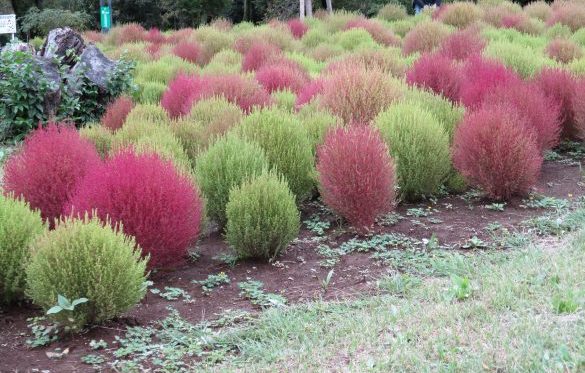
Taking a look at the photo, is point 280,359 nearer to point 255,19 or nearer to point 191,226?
point 191,226

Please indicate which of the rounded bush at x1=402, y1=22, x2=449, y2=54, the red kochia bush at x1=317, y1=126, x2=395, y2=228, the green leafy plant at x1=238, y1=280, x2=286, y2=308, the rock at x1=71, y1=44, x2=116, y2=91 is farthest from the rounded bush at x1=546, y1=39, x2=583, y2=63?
the green leafy plant at x1=238, y1=280, x2=286, y2=308

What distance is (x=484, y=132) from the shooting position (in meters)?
5.76

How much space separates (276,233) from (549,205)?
2.49 metres

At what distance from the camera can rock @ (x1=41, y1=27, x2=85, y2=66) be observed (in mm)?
9648

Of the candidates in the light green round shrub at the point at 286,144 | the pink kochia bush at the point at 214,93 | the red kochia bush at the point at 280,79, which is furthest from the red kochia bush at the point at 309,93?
the light green round shrub at the point at 286,144

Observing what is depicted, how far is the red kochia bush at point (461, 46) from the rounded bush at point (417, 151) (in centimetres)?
466

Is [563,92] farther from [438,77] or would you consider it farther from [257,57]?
[257,57]

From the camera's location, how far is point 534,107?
6.86 meters

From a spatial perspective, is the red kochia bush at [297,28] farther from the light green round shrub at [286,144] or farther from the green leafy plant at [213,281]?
the green leafy plant at [213,281]

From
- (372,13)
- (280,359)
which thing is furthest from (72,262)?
(372,13)

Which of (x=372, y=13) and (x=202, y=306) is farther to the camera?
(x=372, y=13)

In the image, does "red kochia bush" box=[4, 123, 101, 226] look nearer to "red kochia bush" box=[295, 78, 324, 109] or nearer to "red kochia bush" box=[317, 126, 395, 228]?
"red kochia bush" box=[317, 126, 395, 228]

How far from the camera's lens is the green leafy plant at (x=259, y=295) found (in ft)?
13.3

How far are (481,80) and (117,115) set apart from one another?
4244mm
